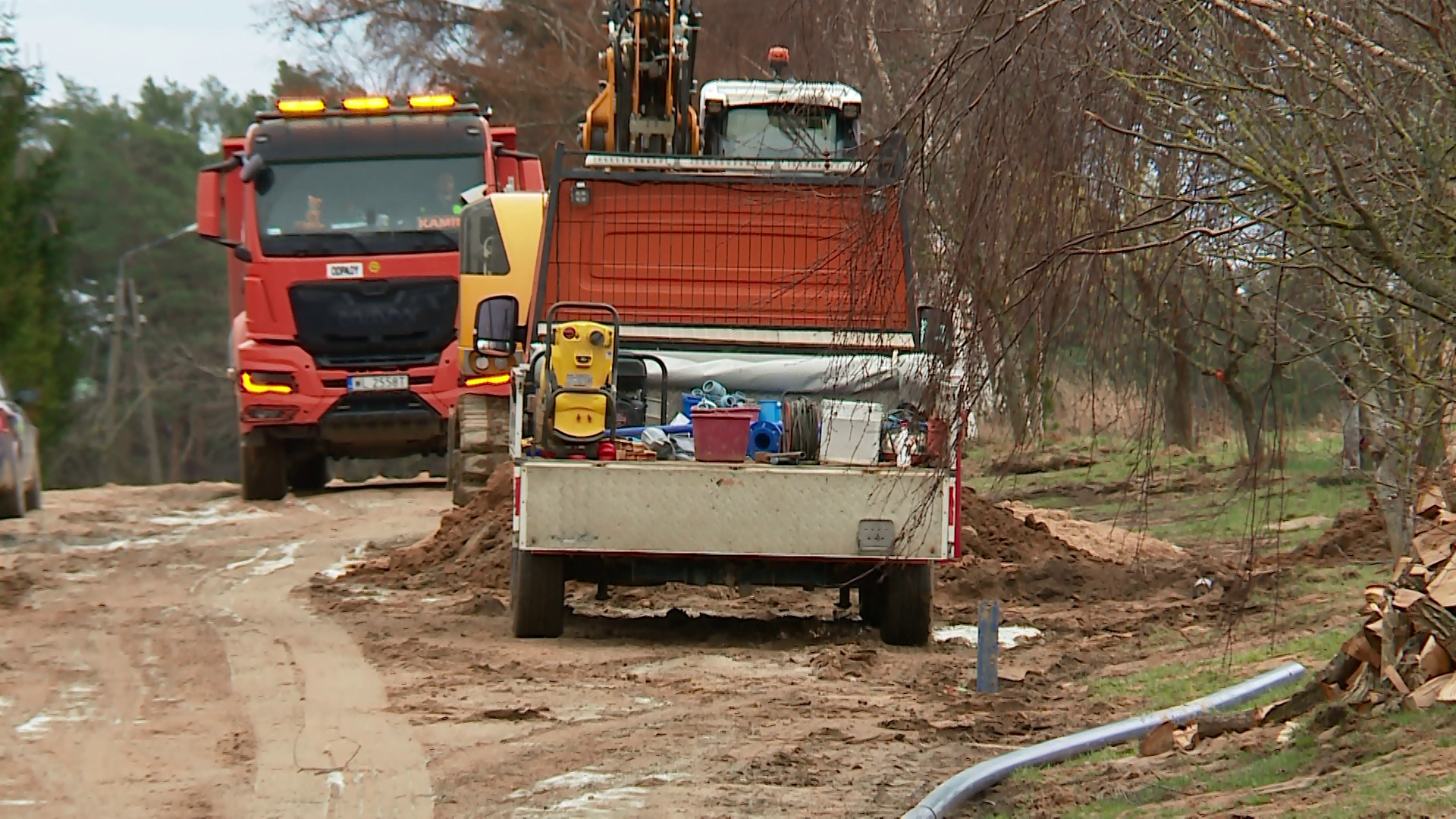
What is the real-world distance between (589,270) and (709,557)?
2398mm

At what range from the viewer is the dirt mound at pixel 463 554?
47.8 ft

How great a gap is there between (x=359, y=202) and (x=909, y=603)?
10.6 meters

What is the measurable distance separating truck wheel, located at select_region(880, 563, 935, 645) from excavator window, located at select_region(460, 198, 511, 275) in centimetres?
539

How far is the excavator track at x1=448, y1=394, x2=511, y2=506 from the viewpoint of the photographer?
707 inches

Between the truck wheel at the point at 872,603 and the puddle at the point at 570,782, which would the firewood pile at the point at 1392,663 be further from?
the truck wheel at the point at 872,603

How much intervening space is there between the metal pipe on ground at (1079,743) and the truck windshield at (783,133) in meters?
2.18

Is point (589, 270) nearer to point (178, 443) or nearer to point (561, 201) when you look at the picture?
point (561, 201)

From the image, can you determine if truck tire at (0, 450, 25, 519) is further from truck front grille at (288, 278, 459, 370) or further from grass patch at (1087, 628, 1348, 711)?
grass patch at (1087, 628, 1348, 711)

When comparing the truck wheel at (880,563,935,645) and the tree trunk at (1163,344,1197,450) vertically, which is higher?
the tree trunk at (1163,344,1197,450)

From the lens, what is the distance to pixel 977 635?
38.5 feet

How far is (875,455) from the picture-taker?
423 inches

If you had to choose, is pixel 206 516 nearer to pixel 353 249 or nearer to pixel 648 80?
pixel 353 249

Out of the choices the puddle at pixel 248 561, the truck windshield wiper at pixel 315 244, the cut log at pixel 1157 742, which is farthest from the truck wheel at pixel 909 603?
the truck windshield wiper at pixel 315 244

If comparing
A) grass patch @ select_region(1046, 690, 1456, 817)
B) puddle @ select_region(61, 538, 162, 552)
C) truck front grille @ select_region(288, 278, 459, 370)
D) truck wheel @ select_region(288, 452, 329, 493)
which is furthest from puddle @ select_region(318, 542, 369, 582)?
grass patch @ select_region(1046, 690, 1456, 817)
